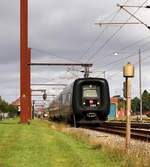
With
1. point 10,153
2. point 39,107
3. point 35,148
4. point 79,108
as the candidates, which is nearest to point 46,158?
point 10,153

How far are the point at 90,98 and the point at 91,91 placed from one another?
50 centimetres

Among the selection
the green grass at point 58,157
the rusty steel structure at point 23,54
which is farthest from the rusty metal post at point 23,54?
the green grass at point 58,157

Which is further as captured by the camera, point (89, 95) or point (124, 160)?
point (89, 95)

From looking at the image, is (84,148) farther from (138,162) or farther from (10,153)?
(138,162)

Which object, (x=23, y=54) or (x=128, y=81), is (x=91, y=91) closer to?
(x=23, y=54)

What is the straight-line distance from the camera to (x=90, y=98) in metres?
41.1

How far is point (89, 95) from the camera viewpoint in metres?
41.0

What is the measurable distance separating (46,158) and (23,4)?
32.9 meters

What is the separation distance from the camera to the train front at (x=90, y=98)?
4097cm

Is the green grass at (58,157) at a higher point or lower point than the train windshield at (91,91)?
lower

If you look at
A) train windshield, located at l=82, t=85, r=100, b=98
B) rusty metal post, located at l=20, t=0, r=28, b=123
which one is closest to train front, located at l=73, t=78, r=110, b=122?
train windshield, located at l=82, t=85, r=100, b=98

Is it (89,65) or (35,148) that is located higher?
(89,65)

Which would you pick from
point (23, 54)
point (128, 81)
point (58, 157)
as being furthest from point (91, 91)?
point (58, 157)

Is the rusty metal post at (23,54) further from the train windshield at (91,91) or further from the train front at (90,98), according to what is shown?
the train windshield at (91,91)
